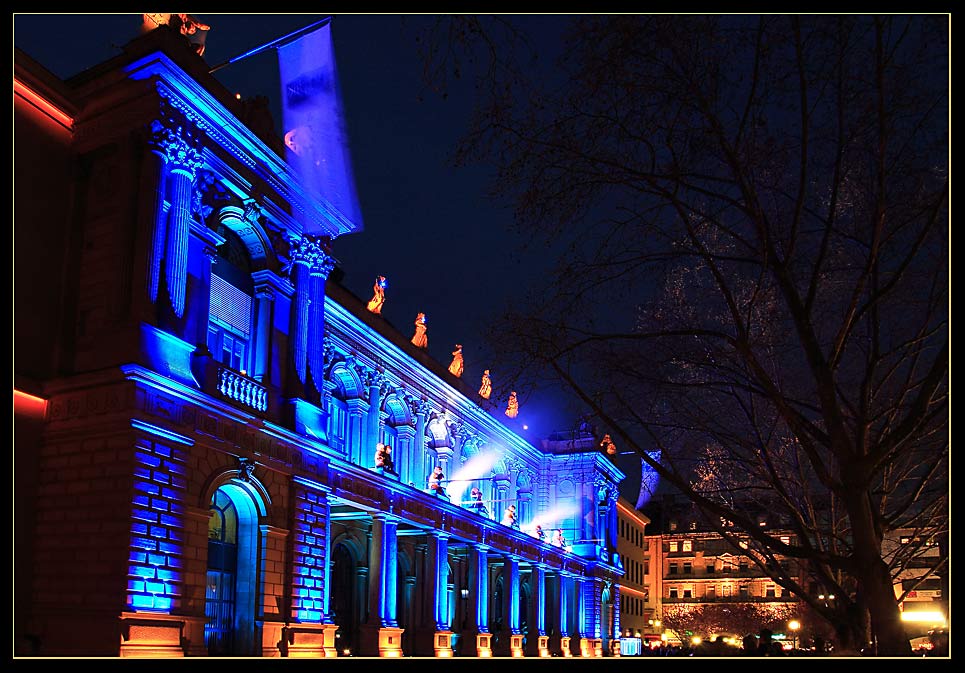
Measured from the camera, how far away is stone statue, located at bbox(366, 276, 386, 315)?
40.3m

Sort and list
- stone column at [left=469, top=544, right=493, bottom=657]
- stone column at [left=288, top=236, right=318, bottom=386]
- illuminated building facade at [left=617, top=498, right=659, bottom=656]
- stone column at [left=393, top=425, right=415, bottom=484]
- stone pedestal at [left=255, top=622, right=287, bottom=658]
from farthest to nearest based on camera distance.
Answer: illuminated building facade at [left=617, top=498, right=659, bottom=656], stone column at [left=469, top=544, right=493, bottom=657], stone column at [left=393, top=425, right=415, bottom=484], stone column at [left=288, top=236, right=318, bottom=386], stone pedestal at [left=255, top=622, right=287, bottom=658]

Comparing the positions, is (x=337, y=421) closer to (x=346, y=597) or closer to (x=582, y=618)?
(x=346, y=597)

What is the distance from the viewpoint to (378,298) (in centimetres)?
4066

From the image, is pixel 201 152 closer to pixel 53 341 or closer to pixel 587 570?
pixel 53 341

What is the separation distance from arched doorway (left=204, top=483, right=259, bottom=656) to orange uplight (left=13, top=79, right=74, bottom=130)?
913 cm

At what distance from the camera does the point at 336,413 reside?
36406mm

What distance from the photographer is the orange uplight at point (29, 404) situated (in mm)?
20375

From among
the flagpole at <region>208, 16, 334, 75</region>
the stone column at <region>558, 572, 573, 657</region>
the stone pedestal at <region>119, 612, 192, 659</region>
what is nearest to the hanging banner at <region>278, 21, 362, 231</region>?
the flagpole at <region>208, 16, 334, 75</region>

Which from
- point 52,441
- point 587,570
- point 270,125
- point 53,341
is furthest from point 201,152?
point 587,570

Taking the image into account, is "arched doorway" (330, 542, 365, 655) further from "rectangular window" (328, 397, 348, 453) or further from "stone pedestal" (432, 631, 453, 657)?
"stone pedestal" (432, 631, 453, 657)

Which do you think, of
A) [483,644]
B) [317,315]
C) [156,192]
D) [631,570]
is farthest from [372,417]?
[631,570]

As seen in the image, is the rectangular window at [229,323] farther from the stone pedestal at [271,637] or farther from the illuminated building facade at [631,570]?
the illuminated building facade at [631,570]

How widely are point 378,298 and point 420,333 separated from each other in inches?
203

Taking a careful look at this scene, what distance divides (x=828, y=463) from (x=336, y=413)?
1830 cm
